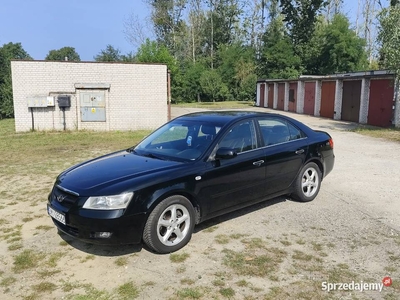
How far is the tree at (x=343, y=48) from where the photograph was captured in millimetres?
43875

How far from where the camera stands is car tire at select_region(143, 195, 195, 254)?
3924mm

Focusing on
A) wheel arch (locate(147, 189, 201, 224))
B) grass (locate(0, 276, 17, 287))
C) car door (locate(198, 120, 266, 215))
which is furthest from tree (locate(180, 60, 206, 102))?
grass (locate(0, 276, 17, 287))

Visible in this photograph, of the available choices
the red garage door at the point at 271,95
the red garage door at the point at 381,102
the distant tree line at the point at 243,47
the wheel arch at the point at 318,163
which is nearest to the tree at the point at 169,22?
the distant tree line at the point at 243,47

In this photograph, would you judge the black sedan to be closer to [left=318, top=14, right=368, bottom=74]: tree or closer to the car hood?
the car hood

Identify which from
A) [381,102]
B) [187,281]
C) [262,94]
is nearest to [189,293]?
[187,281]

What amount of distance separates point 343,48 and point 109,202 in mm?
45622

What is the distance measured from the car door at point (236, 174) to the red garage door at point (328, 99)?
2067 centimetres

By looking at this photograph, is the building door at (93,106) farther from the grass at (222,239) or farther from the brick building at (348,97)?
the brick building at (348,97)

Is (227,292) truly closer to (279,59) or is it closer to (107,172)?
(107,172)

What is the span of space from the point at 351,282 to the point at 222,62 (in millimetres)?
50998

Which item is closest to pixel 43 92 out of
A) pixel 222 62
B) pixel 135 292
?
pixel 135 292

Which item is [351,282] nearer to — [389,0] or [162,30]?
[389,0]

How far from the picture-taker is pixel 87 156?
33.4 ft

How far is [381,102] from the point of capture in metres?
19.2
